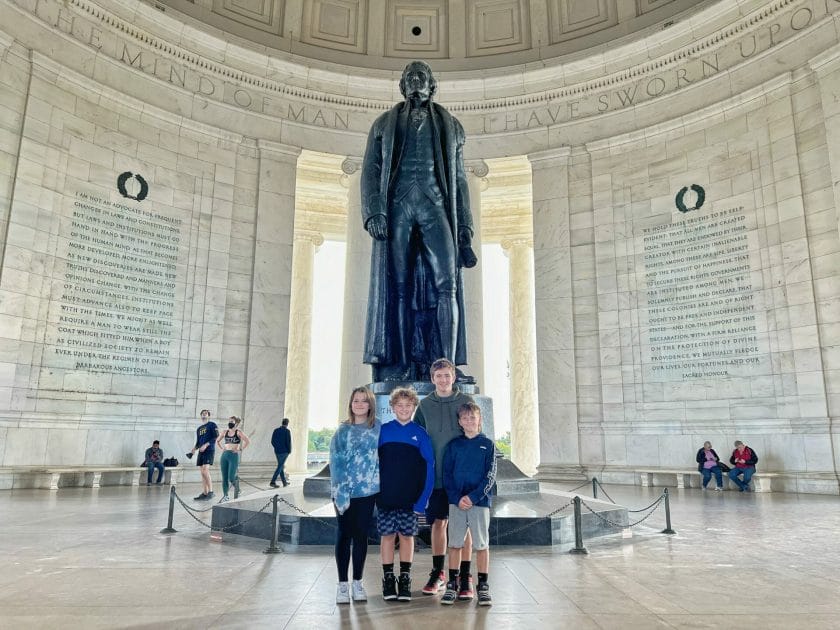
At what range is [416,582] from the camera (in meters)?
4.71

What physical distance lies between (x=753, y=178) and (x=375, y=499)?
548 inches

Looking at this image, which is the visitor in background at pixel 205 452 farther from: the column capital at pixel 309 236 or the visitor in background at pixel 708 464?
the column capital at pixel 309 236

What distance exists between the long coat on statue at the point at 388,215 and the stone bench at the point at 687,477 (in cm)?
847

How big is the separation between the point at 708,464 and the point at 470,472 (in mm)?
10831

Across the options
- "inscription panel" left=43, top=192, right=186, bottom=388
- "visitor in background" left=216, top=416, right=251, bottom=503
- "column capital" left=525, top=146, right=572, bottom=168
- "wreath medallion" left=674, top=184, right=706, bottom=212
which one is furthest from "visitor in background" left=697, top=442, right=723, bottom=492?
"inscription panel" left=43, top=192, right=186, bottom=388

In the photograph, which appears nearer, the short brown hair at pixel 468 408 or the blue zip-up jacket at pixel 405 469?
the blue zip-up jacket at pixel 405 469

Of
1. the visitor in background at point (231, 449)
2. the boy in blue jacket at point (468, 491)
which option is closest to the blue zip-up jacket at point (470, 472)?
the boy in blue jacket at point (468, 491)

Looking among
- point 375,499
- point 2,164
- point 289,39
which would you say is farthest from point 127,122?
point 375,499

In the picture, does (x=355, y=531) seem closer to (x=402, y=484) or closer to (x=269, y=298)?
(x=402, y=484)

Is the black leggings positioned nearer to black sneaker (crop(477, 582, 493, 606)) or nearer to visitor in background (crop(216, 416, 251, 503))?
black sneaker (crop(477, 582, 493, 606))

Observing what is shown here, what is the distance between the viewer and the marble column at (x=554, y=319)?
16281 mm

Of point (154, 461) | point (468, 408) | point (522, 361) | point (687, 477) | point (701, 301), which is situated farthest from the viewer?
point (522, 361)

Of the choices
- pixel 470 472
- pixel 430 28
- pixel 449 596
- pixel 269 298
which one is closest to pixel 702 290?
pixel 269 298

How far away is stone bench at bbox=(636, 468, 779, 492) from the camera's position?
502 inches
